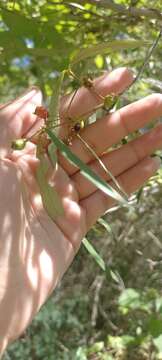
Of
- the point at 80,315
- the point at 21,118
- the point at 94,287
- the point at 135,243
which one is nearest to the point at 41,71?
the point at 21,118

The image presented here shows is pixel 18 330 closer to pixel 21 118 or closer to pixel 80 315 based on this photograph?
pixel 21 118

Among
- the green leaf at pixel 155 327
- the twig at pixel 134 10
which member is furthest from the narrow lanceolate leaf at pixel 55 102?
the green leaf at pixel 155 327

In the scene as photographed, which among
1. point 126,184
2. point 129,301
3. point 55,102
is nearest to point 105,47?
point 55,102

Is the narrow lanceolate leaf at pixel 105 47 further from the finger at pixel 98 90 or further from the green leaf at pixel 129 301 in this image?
the green leaf at pixel 129 301

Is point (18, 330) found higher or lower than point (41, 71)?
lower

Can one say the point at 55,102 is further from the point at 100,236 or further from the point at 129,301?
the point at 100,236

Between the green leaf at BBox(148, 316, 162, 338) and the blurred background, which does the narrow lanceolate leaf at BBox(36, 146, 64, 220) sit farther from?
the green leaf at BBox(148, 316, 162, 338)
